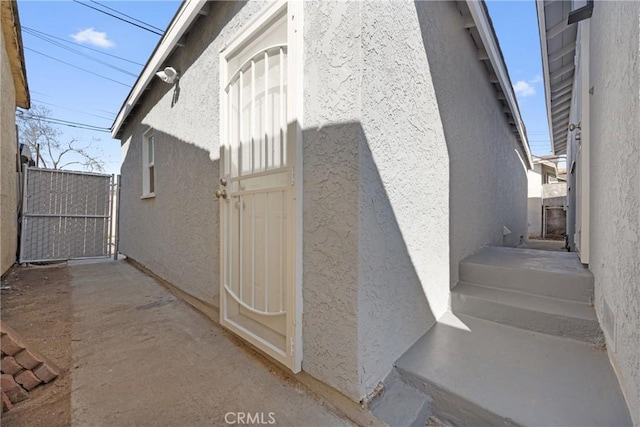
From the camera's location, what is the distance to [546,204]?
1316cm

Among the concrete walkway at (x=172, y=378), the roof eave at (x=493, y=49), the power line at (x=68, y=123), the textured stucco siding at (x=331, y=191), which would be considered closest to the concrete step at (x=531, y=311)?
A: the textured stucco siding at (x=331, y=191)

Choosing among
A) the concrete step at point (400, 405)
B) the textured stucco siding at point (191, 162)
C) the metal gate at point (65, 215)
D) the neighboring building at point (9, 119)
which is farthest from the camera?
the metal gate at point (65, 215)

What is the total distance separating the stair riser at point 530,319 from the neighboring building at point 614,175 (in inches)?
5.4

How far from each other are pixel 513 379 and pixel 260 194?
2.30 meters

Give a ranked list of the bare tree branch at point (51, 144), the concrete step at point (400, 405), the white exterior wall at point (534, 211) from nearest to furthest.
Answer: the concrete step at point (400, 405) → the white exterior wall at point (534, 211) → the bare tree branch at point (51, 144)

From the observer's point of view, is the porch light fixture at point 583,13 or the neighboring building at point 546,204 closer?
the porch light fixture at point 583,13

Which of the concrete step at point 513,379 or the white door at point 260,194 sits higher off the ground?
the white door at point 260,194

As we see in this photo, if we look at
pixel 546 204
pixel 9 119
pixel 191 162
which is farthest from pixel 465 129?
pixel 546 204

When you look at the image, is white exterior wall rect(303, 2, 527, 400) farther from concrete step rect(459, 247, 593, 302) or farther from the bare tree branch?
the bare tree branch

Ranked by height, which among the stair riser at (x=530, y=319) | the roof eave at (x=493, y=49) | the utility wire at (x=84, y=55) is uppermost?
the utility wire at (x=84, y=55)

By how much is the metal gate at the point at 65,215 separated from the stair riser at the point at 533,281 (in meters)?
9.08

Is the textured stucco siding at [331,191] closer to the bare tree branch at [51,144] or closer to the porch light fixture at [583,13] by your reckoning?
the porch light fixture at [583,13]

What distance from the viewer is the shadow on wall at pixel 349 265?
5.82ft

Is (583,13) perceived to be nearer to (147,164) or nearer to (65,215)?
(147,164)
